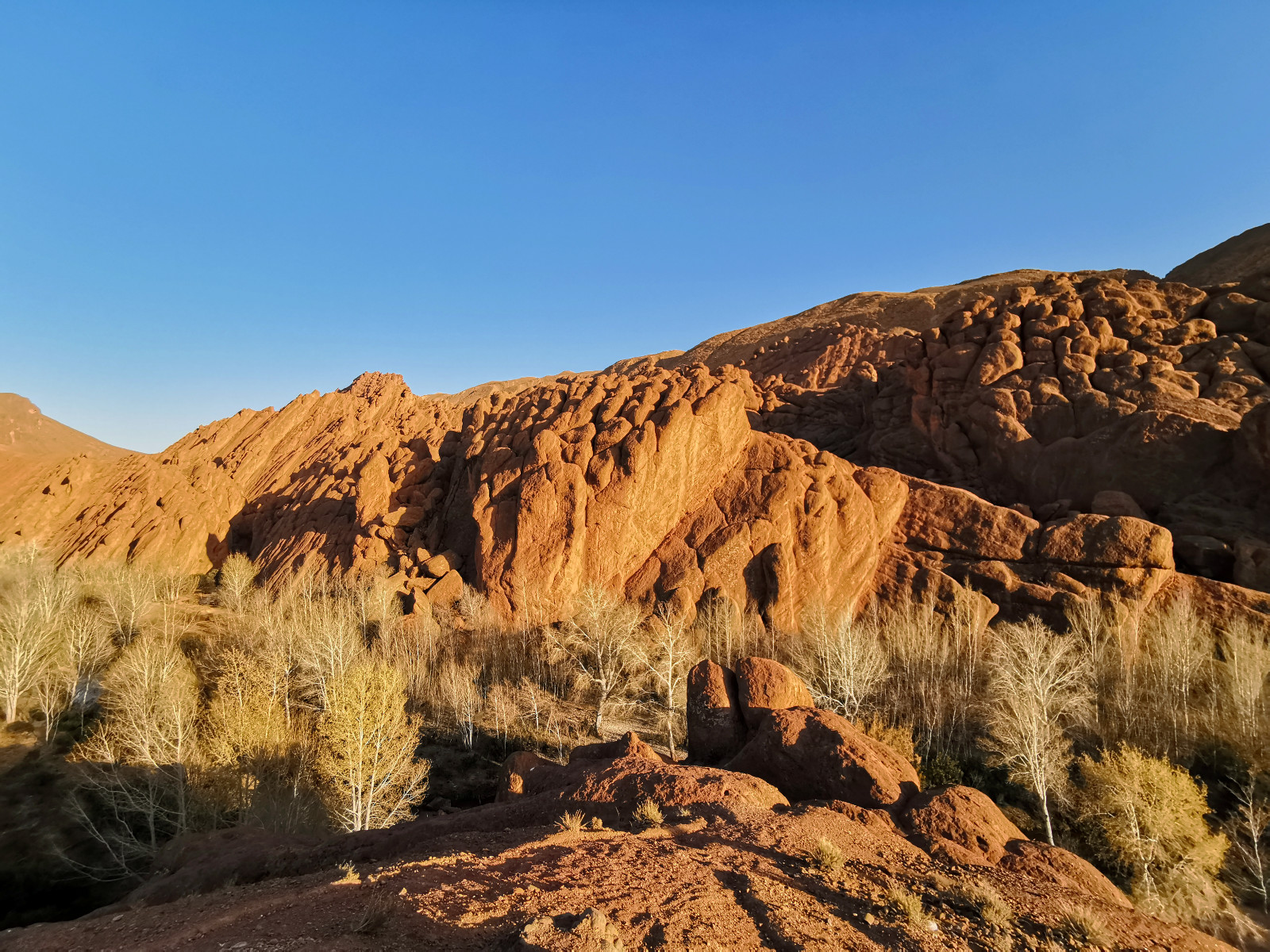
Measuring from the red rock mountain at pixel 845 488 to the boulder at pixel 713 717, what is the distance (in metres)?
21.0

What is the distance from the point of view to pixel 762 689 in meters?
17.8

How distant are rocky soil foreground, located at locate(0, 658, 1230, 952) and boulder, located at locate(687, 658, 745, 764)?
8.06 feet

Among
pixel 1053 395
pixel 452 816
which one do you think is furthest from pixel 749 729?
pixel 1053 395

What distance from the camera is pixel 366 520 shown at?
53312 mm

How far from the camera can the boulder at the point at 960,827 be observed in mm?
10508

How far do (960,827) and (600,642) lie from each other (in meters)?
26.7

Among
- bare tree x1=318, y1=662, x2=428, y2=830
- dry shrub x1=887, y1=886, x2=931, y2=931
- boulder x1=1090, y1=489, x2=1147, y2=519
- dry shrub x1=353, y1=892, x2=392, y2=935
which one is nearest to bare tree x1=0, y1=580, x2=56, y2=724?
bare tree x1=318, y1=662, x2=428, y2=830

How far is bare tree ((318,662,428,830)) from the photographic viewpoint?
20281mm

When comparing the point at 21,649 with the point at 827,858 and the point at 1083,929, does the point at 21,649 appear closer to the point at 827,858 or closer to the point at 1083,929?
the point at 827,858

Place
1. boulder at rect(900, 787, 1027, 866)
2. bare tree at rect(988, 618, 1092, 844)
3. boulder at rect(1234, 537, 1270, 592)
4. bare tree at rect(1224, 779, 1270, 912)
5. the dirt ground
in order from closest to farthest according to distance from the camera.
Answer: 1. the dirt ground
2. boulder at rect(900, 787, 1027, 866)
3. bare tree at rect(1224, 779, 1270, 912)
4. bare tree at rect(988, 618, 1092, 844)
5. boulder at rect(1234, 537, 1270, 592)

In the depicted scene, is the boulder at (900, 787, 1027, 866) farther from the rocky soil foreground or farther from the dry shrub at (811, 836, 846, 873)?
the dry shrub at (811, 836, 846, 873)

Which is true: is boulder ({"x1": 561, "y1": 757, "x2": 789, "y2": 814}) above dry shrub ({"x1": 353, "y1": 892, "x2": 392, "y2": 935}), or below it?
below

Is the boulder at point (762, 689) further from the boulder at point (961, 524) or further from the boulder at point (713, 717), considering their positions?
the boulder at point (961, 524)

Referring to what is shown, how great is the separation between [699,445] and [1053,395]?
84.1ft
